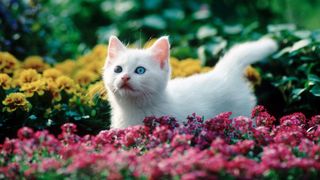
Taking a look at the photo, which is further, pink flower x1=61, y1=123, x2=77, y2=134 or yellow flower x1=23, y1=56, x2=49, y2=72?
yellow flower x1=23, y1=56, x2=49, y2=72

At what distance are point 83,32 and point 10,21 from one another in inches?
87.8

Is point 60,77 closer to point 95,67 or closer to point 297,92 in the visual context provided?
point 95,67

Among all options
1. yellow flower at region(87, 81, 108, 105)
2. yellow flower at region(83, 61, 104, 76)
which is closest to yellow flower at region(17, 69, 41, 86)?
yellow flower at region(87, 81, 108, 105)

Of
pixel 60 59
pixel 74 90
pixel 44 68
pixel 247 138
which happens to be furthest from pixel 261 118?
pixel 60 59

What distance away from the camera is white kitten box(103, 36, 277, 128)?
170 inches

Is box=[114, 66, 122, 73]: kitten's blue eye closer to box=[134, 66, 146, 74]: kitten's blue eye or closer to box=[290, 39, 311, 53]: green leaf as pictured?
box=[134, 66, 146, 74]: kitten's blue eye

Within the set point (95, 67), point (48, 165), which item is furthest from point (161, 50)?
point (48, 165)

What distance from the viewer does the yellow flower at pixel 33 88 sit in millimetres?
4910

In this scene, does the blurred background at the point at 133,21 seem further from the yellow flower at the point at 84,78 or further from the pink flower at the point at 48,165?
the pink flower at the point at 48,165

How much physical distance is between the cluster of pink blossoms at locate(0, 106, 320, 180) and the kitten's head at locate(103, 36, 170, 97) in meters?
0.44

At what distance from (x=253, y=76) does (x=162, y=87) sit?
170 cm

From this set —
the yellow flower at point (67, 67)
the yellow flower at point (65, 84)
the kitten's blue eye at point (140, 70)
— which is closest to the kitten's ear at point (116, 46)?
the kitten's blue eye at point (140, 70)

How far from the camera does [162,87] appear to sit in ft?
14.6

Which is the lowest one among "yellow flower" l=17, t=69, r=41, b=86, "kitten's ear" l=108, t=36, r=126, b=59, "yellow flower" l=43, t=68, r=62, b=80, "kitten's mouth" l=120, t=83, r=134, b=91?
"kitten's mouth" l=120, t=83, r=134, b=91
